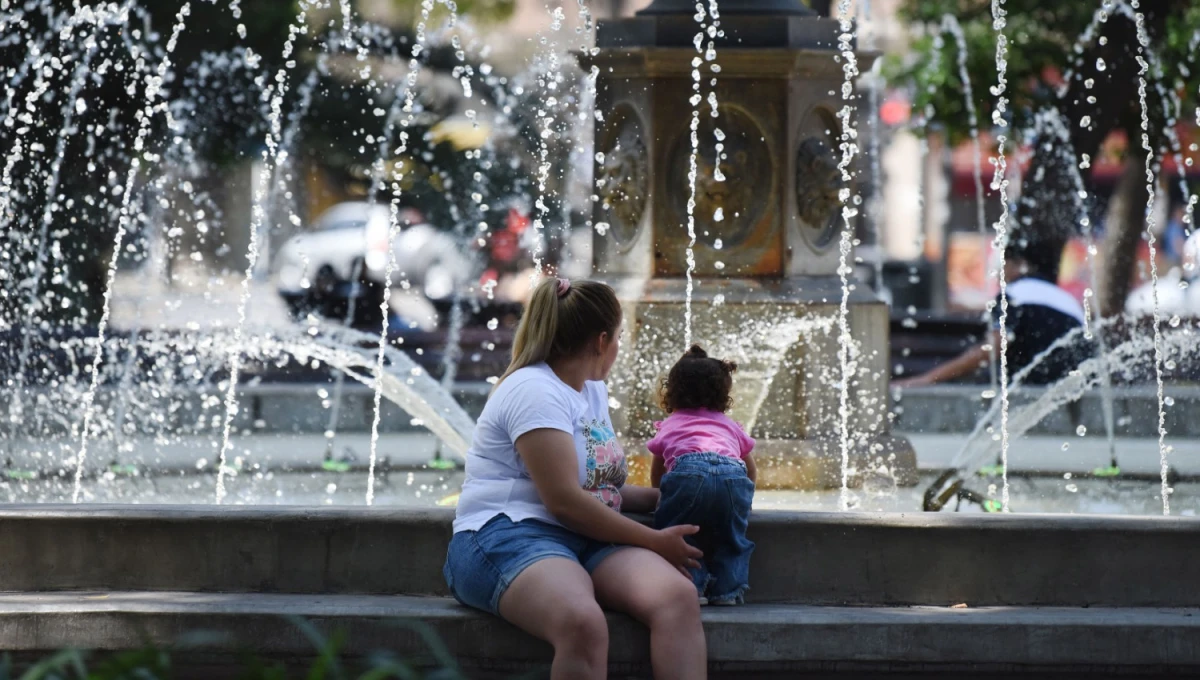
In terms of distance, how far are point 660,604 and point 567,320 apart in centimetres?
78

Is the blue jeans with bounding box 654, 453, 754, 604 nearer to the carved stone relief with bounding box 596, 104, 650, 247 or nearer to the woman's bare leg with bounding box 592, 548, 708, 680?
the woman's bare leg with bounding box 592, 548, 708, 680

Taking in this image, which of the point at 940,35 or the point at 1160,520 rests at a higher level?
the point at 940,35

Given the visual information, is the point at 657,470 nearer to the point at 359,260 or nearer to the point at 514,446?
the point at 514,446

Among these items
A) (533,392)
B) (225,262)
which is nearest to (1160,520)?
(533,392)

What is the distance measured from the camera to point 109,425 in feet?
34.4

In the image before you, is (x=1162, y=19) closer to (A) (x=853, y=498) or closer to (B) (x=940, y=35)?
(B) (x=940, y=35)

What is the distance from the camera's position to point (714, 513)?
4801mm

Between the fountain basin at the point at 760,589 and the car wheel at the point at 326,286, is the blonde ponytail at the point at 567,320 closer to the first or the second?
the fountain basin at the point at 760,589

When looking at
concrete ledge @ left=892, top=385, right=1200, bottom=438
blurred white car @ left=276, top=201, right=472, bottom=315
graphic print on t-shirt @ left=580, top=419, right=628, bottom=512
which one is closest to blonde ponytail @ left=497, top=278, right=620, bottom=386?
graphic print on t-shirt @ left=580, top=419, right=628, bottom=512

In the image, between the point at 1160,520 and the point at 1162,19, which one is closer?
the point at 1160,520

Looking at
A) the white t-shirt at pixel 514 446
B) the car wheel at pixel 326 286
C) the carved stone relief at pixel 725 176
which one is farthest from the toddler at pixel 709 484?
the car wheel at pixel 326 286

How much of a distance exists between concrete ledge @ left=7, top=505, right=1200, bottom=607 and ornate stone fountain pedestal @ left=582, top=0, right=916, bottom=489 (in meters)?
2.28

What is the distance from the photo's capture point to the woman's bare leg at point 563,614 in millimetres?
4242

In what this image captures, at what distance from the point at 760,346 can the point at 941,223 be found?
29.2 m
